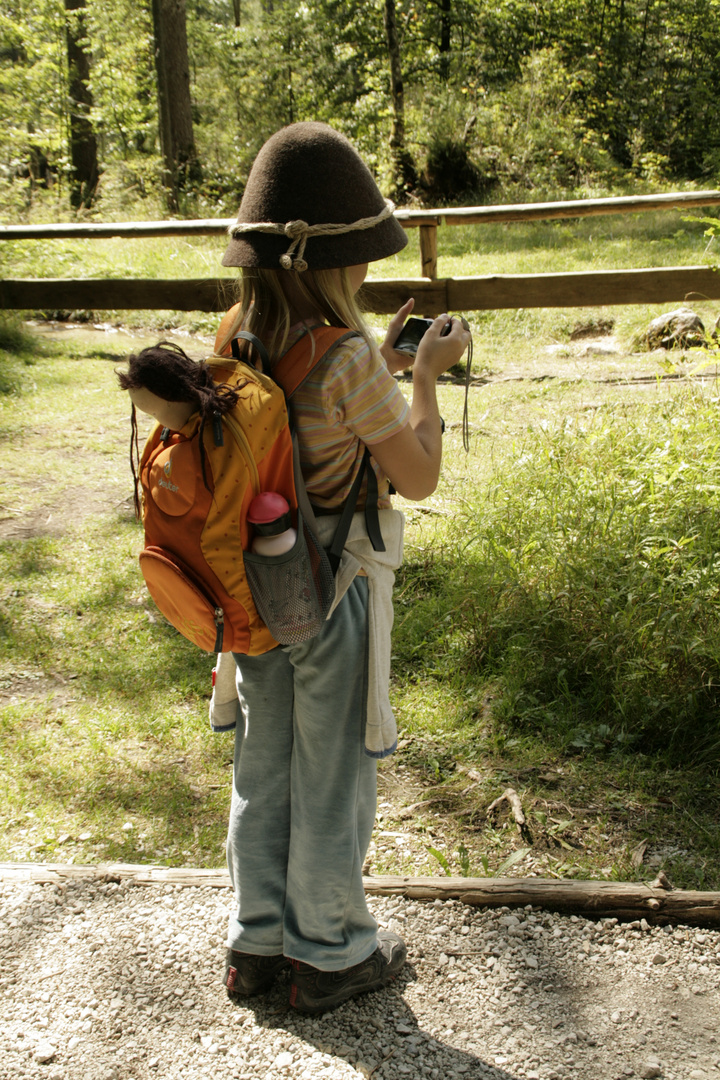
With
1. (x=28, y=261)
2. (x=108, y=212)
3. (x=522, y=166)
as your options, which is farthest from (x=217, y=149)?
(x=28, y=261)

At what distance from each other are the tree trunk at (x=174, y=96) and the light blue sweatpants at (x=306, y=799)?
1423 cm

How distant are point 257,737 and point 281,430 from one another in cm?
78

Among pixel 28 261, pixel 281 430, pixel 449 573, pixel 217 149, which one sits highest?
pixel 217 149

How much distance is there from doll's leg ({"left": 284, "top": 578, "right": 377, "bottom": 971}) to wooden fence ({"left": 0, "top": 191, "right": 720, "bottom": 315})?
16.7 ft

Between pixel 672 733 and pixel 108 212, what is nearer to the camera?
pixel 672 733

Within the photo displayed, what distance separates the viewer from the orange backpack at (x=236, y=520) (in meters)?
1.60

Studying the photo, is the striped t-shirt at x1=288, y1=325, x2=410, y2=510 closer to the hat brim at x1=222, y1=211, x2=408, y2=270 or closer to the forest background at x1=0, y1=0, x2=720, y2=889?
the hat brim at x1=222, y1=211, x2=408, y2=270

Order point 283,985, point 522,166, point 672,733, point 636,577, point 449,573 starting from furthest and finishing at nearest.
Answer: point 522,166 < point 449,573 < point 636,577 < point 672,733 < point 283,985

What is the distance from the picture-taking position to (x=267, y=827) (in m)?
2.05

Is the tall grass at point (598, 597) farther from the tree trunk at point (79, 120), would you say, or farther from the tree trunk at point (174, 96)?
the tree trunk at point (79, 120)

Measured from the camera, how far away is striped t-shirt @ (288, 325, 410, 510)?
1646 millimetres

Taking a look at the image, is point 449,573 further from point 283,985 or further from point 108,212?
point 108,212

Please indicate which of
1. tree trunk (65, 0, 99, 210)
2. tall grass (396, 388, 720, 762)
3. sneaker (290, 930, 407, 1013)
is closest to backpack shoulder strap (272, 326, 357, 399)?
sneaker (290, 930, 407, 1013)

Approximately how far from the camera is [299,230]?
5.34ft
